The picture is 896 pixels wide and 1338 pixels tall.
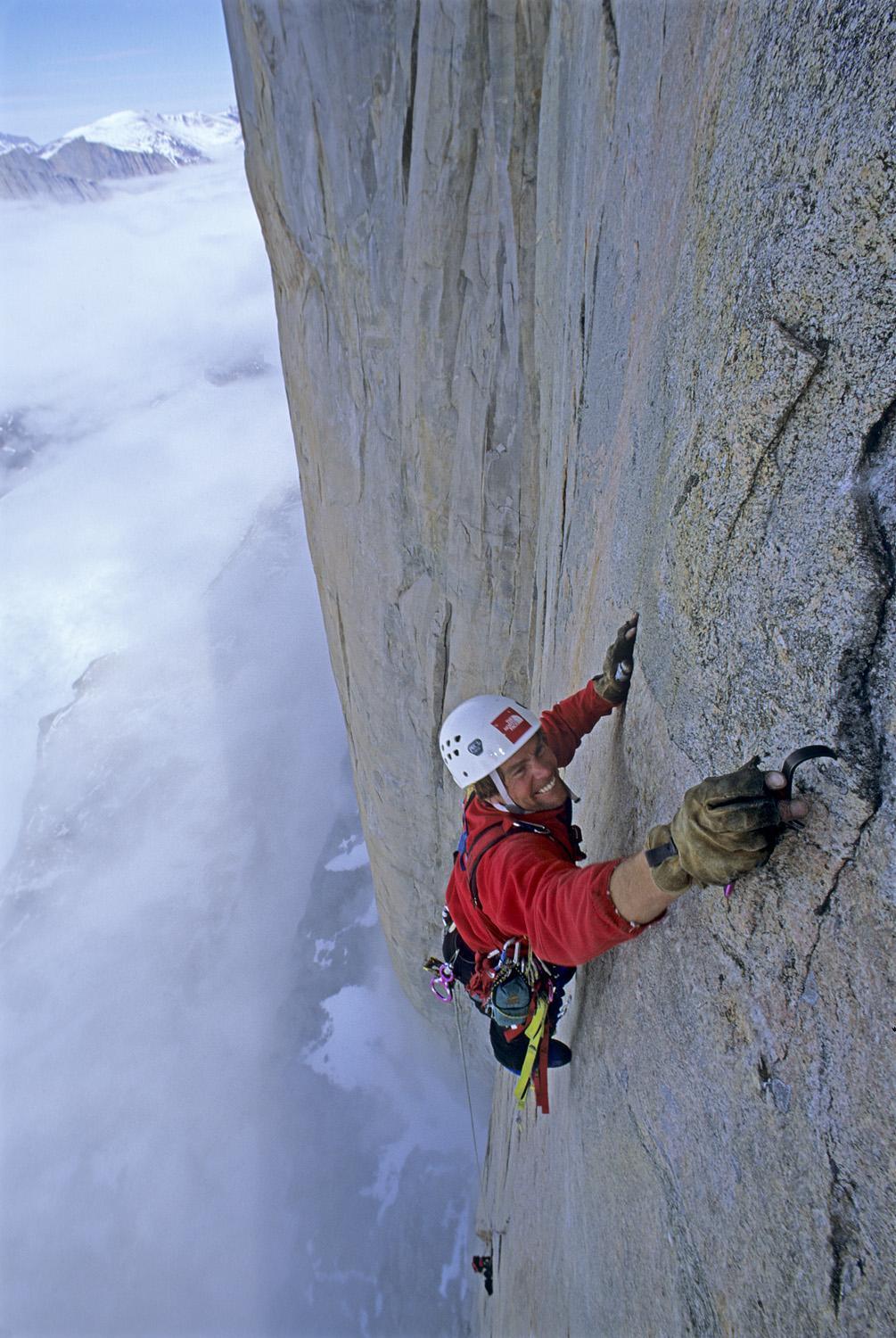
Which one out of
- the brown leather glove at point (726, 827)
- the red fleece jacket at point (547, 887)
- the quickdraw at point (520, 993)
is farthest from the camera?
the quickdraw at point (520, 993)

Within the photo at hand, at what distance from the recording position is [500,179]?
4.55 m

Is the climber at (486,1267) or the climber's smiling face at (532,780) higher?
the climber's smiling face at (532,780)

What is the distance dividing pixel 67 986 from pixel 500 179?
41.3 ft

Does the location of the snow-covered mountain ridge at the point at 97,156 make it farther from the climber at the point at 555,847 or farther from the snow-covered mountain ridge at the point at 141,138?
the climber at the point at 555,847

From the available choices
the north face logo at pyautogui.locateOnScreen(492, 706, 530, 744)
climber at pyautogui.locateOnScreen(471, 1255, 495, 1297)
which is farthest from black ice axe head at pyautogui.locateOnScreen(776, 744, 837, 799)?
climber at pyautogui.locateOnScreen(471, 1255, 495, 1297)

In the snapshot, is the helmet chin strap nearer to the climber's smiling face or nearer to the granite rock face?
the climber's smiling face

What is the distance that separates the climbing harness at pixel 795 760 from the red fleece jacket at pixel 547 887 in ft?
1.51

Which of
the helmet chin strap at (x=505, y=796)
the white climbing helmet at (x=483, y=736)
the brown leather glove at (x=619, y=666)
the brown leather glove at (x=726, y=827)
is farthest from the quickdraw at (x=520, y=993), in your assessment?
the brown leather glove at (x=726, y=827)

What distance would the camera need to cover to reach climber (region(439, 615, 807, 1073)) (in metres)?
1.27

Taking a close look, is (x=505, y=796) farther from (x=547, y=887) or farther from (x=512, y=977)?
(x=512, y=977)

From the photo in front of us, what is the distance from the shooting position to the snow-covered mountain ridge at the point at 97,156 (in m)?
131

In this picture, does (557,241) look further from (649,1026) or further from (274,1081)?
(274,1081)

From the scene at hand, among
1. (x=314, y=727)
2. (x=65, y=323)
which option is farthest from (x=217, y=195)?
(x=314, y=727)

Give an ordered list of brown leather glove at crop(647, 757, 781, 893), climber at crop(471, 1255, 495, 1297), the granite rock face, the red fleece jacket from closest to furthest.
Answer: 1. the granite rock face
2. brown leather glove at crop(647, 757, 781, 893)
3. the red fleece jacket
4. climber at crop(471, 1255, 495, 1297)
